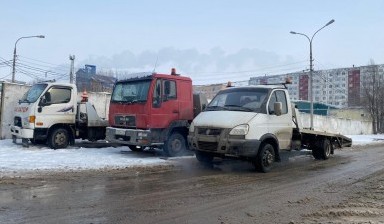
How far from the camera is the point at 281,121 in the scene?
1138 cm

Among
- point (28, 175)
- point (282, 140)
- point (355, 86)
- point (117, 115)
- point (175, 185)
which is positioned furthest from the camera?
point (355, 86)

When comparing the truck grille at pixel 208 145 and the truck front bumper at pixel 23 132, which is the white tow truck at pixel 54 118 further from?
the truck grille at pixel 208 145

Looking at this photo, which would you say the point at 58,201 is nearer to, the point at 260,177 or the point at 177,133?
the point at 260,177

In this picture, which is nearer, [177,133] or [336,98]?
[177,133]

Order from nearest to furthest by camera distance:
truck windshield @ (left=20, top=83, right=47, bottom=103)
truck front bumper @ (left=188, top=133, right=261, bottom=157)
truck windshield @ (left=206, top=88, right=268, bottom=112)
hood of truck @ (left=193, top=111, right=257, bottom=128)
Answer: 1. truck front bumper @ (left=188, top=133, right=261, bottom=157)
2. hood of truck @ (left=193, top=111, right=257, bottom=128)
3. truck windshield @ (left=206, top=88, right=268, bottom=112)
4. truck windshield @ (left=20, top=83, right=47, bottom=103)

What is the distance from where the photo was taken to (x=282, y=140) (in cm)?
1148

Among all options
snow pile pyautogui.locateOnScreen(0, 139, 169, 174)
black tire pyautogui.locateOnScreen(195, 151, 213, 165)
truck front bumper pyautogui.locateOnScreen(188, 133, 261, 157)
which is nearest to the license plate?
snow pile pyautogui.locateOnScreen(0, 139, 169, 174)

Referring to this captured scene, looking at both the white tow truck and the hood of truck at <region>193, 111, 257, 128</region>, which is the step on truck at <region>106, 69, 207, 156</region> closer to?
the hood of truck at <region>193, 111, 257, 128</region>

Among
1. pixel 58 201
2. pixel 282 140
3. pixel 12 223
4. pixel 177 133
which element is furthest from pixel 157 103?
pixel 12 223

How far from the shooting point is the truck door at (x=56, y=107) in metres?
14.2

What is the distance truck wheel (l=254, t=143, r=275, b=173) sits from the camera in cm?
1061

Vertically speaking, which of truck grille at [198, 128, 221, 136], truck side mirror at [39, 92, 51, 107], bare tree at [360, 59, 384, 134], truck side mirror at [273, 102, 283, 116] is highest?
bare tree at [360, 59, 384, 134]

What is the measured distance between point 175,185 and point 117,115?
5244 mm

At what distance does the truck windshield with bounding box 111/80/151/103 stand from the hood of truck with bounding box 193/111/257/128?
244 cm
